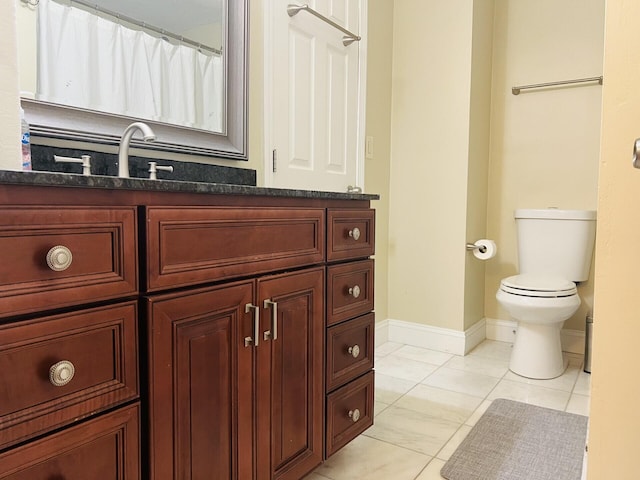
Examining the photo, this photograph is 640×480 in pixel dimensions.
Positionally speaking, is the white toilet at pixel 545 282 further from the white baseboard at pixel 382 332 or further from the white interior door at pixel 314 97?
the white interior door at pixel 314 97

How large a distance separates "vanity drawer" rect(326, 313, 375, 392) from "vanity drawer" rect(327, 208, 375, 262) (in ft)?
0.67

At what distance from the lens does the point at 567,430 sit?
1647mm

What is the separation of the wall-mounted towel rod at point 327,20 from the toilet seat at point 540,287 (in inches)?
56.2

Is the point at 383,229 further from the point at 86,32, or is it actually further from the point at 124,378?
the point at 124,378

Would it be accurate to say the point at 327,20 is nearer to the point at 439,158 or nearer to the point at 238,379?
the point at 439,158

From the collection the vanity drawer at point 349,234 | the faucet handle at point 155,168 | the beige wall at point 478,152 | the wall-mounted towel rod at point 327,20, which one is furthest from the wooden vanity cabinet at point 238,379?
the beige wall at point 478,152

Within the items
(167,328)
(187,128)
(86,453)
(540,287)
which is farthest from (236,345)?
(540,287)

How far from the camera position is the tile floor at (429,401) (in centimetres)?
144

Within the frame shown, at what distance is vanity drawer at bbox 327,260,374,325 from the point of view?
1246 millimetres

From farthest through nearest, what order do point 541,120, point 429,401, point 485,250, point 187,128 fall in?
point 541,120 → point 485,250 → point 429,401 → point 187,128

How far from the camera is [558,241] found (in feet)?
7.80

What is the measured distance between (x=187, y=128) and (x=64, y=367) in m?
0.96

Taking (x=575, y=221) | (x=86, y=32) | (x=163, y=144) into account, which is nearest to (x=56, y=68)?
(x=86, y=32)

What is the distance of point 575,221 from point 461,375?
3.27ft
